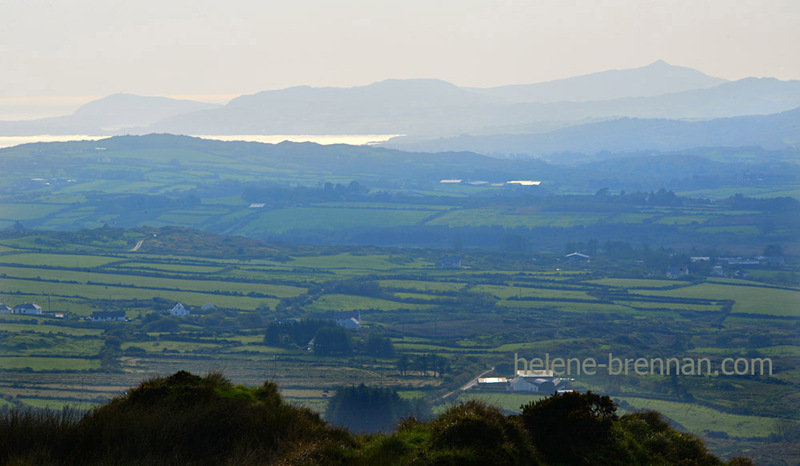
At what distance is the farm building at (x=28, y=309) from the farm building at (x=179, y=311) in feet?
31.0

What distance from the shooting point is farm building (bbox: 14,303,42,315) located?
199 feet

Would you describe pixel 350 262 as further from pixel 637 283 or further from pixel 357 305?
pixel 637 283

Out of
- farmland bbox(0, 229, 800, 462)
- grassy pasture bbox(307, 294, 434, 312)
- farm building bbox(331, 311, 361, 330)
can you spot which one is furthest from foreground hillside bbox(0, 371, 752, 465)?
grassy pasture bbox(307, 294, 434, 312)

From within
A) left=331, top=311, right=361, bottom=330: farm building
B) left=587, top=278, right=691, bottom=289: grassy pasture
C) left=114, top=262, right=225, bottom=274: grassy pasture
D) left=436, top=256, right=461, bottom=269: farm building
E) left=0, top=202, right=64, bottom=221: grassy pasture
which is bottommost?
left=331, top=311, right=361, bottom=330: farm building

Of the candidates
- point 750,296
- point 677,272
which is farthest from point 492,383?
point 677,272

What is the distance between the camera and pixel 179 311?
65.9m

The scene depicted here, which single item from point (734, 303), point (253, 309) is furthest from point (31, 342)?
point (734, 303)

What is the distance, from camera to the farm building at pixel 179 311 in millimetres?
65375

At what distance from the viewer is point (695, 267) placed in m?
91.4

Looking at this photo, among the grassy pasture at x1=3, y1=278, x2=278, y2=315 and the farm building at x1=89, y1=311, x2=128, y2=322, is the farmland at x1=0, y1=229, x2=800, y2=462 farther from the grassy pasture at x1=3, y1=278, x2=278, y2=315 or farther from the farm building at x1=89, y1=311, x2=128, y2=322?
the farm building at x1=89, y1=311, x2=128, y2=322

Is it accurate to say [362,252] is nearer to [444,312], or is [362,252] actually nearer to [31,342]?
[444,312]

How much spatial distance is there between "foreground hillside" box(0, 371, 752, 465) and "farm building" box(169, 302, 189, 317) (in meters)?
53.9

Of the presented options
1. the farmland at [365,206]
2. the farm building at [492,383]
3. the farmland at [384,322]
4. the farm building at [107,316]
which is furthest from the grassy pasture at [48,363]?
the farmland at [365,206]

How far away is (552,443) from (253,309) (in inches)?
2262
